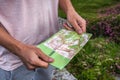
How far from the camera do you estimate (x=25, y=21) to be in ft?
8.18

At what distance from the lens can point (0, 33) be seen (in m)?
2.29

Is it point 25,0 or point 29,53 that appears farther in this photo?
point 25,0

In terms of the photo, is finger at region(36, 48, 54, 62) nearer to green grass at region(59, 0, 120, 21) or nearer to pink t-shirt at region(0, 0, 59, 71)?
pink t-shirt at region(0, 0, 59, 71)

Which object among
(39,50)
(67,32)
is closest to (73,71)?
(67,32)

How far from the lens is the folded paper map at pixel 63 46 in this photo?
2346mm

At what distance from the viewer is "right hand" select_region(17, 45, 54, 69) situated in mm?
2213

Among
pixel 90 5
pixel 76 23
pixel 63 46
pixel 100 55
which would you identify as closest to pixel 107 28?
pixel 100 55

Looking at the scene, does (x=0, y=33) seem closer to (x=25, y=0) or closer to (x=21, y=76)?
(x=25, y=0)

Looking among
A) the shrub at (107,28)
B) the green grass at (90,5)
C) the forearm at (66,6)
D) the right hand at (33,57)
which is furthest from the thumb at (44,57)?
the green grass at (90,5)

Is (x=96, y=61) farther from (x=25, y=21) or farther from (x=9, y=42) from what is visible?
(x=9, y=42)

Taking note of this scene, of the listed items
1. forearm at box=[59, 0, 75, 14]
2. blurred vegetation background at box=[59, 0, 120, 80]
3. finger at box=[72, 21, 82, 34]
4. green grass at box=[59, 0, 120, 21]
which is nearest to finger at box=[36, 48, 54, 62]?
finger at box=[72, 21, 82, 34]

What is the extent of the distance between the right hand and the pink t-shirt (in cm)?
24

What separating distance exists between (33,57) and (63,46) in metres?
0.33

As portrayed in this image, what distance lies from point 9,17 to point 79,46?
47cm
